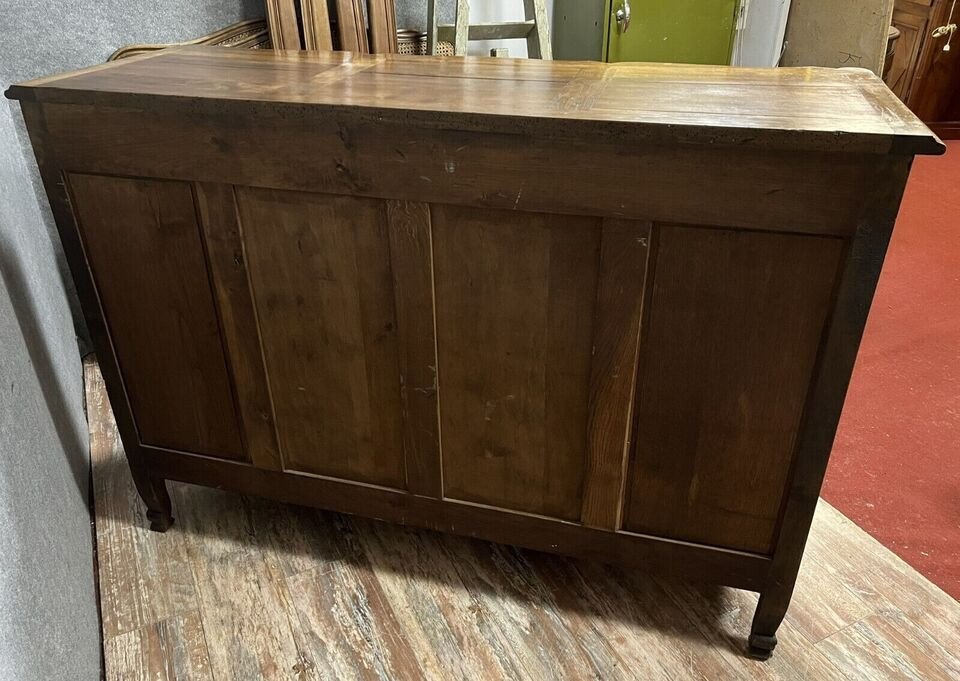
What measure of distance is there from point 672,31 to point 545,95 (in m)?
2.32

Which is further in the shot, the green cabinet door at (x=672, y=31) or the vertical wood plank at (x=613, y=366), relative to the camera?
the green cabinet door at (x=672, y=31)

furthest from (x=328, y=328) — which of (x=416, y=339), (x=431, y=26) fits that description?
(x=431, y=26)

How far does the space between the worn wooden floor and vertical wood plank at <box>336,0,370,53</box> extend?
162cm

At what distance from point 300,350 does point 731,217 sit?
2.43 feet

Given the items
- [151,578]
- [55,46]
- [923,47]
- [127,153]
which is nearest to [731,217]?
[127,153]

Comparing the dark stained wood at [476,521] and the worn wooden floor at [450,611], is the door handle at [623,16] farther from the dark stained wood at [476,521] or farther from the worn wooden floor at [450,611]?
the dark stained wood at [476,521]

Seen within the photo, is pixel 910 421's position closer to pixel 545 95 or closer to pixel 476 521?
pixel 476 521

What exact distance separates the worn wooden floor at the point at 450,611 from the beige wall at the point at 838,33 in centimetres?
207

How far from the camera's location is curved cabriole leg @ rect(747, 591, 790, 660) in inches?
48.6

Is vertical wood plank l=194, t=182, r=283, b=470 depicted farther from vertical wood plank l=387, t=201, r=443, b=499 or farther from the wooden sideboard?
vertical wood plank l=387, t=201, r=443, b=499

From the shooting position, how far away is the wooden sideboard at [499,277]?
0.96 metres

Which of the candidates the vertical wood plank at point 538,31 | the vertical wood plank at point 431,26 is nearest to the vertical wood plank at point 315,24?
the vertical wood plank at point 431,26

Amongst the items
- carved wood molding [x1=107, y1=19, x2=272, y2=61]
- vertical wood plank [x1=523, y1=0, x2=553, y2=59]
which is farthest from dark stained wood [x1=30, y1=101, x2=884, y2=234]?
vertical wood plank [x1=523, y1=0, x2=553, y2=59]

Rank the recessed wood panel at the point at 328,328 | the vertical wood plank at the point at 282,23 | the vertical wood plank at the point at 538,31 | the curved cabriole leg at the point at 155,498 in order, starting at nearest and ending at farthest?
the recessed wood panel at the point at 328,328 < the curved cabriole leg at the point at 155,498 < the vertical wood plank at the point at 282,23 < the vertical wood plank at the point at 538,31
